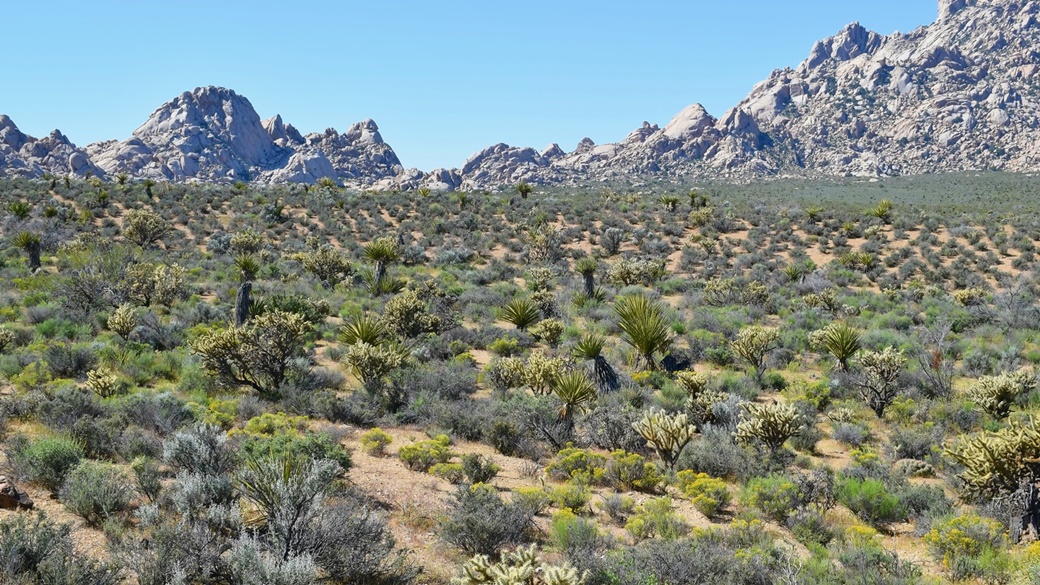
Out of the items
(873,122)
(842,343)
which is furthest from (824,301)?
(873,122)

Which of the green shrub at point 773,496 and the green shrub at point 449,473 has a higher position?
the green shrub at point 449,473

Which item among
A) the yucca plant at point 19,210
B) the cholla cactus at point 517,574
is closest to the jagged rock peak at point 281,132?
the yucca plant at point 19,210

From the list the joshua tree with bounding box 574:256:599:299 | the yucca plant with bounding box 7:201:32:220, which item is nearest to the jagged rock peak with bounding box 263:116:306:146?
the yucca plant with bounding box 7:201:32:220

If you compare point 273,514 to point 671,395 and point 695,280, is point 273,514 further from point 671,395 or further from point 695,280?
point 695,280

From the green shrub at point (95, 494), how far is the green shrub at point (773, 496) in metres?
7.52

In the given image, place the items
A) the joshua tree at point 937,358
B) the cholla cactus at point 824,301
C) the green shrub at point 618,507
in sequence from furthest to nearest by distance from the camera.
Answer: the cholla cactus at point 824,301, the joshua tree at point 937,358, the green shrub at point 618,507

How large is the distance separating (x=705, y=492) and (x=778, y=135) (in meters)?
126

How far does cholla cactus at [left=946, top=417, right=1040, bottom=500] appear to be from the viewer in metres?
6.65

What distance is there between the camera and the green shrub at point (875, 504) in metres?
7.36

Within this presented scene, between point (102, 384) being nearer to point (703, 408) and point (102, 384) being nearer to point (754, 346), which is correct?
point (703, 408)

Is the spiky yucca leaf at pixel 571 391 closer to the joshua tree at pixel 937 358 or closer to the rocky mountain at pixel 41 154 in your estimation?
the joshua tree at pixel 937 358

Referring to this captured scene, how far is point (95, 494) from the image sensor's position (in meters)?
5.80

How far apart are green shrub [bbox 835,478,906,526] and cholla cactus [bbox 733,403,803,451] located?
1607 millimetres

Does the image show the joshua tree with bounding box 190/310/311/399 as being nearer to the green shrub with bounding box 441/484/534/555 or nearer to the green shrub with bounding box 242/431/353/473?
the green shrub with bounding box 242/431/353/473
